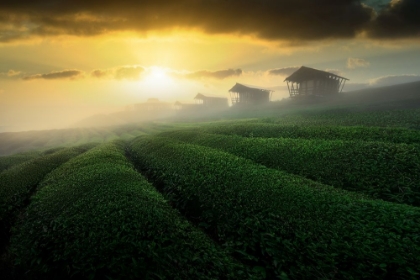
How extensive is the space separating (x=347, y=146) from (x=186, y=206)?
12.7m

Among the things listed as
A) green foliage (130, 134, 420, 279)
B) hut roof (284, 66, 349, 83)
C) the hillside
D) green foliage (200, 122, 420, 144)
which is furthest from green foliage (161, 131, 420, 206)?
hut roof (284, 66, 349, 83)

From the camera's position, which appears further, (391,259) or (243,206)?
(243,206)

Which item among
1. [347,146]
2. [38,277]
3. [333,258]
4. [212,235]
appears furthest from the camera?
[347,146]

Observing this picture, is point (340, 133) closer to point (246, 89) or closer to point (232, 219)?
point (232, 219)

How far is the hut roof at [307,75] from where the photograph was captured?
219ft

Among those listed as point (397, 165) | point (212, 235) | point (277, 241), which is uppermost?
point (397, 165)

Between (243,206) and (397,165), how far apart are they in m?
10.0

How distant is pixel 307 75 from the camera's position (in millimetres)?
68375

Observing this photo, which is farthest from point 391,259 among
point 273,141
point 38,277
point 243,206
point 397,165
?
point 273,141

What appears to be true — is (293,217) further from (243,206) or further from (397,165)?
(397,165)

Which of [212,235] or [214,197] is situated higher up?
[214,197]

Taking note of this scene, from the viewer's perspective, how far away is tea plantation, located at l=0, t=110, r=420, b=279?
7684mm

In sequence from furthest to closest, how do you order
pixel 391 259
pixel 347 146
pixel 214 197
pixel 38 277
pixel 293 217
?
pixel 347 146 → pixel 214 197 → pixel 293 217 → pixel 38 277 → pixel 391 259

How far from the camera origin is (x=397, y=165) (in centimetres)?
1349
